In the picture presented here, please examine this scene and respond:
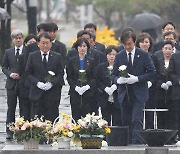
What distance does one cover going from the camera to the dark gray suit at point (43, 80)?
18.6 meters

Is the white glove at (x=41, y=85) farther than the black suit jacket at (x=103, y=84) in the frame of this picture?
No

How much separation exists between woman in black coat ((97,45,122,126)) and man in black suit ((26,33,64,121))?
77cm

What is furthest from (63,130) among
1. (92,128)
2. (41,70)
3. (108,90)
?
(108,90)

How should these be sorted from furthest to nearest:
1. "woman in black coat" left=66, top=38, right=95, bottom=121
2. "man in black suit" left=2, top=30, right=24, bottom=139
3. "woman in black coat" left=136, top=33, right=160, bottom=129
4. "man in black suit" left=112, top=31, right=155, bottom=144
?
"man in black suit" left=2, top=30, right=24, bottom=139 < "woman in black coat" left=136, top=33, right=160, bottom=129 < "woman in black coat" left=66, top=38, right=95, bottom=121 < "man in black suit" left=112, top=31, right=155, bottom=144

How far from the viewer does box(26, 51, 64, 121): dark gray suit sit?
1859 centimetres

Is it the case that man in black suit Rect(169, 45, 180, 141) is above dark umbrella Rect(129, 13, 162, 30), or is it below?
below

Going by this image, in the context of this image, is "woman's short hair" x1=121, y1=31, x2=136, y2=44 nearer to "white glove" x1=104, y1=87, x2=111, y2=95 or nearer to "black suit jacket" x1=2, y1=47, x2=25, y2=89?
"white glove" x1=104, y1=87, x2=111, y2=95

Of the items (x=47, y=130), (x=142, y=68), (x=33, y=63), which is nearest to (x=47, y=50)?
(x=33, y=63)

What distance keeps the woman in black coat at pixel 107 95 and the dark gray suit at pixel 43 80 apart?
768 millimetres

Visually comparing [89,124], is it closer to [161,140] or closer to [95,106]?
[161,140]

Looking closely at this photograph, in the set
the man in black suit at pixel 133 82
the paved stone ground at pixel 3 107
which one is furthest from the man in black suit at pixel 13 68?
the man in black suit at pixel 133 82

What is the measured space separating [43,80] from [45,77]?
0.07 meters

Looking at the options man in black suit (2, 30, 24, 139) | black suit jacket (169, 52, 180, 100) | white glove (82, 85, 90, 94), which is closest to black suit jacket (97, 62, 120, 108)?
white glove (82, 85, 90, 94)

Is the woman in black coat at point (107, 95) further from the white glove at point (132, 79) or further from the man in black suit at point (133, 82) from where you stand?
the white glove at point (132, 79)
